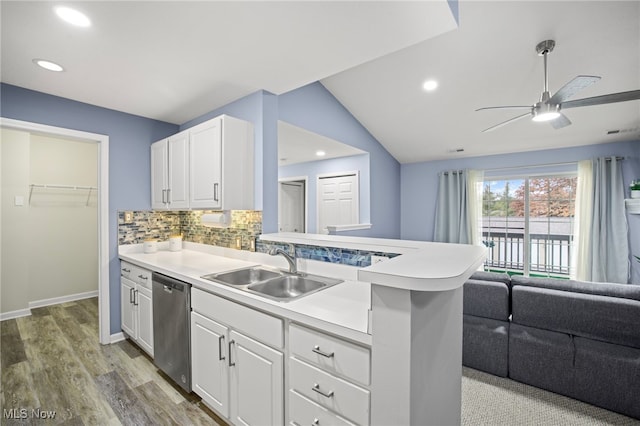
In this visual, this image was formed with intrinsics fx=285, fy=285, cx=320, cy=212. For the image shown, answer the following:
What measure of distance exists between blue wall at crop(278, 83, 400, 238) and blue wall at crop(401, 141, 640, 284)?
243 mm

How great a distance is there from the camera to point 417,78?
132 inches

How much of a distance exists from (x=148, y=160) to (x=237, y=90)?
154 cm

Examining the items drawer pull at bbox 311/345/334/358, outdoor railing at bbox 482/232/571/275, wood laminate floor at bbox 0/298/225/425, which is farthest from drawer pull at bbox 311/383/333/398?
outdoor railing at bbox 482/232/571/275

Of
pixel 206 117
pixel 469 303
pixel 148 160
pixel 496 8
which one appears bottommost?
pixel 469 303

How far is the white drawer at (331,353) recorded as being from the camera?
112 centimetres

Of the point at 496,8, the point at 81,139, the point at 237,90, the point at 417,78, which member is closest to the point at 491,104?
the point at 417,78

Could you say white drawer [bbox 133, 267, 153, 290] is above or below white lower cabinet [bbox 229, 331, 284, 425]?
above

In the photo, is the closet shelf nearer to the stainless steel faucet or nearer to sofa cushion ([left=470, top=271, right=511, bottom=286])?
the stainless steel faucet

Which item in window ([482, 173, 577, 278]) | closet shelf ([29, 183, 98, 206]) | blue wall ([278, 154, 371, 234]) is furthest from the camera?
blue wall ([278, 154, 371, 234])

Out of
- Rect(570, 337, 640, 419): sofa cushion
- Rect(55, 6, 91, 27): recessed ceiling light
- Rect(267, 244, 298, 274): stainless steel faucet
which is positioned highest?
Rect(55, 6, 91, 27): recessed ceiling light

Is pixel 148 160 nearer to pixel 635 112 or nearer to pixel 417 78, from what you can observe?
pixel 417 78

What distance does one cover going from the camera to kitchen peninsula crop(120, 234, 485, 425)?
3.32ft

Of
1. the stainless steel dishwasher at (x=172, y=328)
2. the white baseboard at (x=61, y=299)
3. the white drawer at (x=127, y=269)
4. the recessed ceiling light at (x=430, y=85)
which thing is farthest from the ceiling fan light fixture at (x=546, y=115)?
the white baseboard at (x=61, y=299)

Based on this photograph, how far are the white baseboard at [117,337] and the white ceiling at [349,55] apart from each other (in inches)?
94.3
